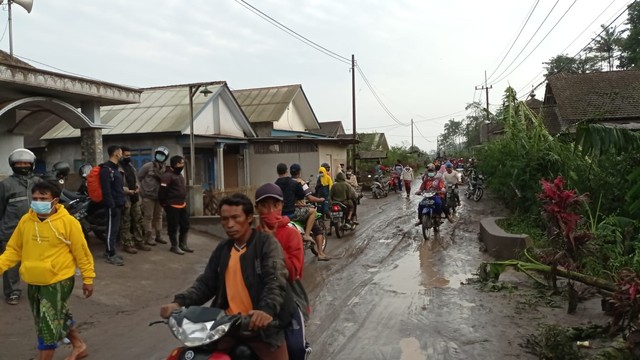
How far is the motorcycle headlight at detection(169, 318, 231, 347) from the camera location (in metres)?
2.52

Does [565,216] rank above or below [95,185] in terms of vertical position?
below

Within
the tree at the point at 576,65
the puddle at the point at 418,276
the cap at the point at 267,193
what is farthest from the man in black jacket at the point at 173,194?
the tree at the point at 576,65

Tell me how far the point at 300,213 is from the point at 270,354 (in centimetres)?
633

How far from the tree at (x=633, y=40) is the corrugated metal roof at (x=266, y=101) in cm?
2676

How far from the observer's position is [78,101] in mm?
10875

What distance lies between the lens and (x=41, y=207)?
4.18 metres

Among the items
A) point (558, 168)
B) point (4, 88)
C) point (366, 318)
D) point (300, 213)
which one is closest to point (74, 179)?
point (4, 88)

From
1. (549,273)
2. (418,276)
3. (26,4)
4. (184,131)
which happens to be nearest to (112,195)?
(418,276)

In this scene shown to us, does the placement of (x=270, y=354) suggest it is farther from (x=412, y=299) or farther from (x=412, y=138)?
(x=412, y=138)

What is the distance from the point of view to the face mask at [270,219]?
3629 millimetres

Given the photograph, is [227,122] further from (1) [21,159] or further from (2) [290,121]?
(1) [21,159]

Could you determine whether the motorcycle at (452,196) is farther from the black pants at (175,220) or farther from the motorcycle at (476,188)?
the black pants at (175,220)

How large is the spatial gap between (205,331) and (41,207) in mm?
2504

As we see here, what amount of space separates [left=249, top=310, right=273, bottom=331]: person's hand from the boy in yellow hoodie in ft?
7.84
